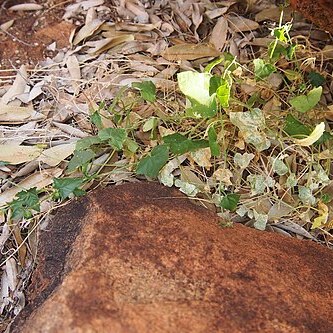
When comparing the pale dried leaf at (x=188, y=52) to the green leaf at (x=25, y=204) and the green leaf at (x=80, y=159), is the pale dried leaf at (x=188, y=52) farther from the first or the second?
the green leaf at (x=25, y=204)

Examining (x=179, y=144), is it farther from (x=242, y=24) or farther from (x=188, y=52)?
(x=242, y=24)

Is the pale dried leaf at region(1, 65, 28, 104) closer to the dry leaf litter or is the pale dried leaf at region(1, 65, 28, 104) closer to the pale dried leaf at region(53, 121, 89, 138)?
the dry leaf litter

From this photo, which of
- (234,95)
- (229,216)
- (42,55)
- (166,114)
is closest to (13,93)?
(42,55)

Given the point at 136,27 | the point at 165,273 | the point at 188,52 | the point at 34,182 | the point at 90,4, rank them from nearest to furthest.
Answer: the point at 165,273
the point at 34,182
the point at 188,52
the point at 136,27
the point at 90,4

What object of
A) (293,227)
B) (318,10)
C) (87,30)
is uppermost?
(318,10)

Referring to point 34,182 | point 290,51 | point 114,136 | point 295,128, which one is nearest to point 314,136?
point 295,128

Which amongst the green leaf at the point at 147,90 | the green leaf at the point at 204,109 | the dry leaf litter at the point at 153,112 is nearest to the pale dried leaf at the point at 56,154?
the dry leaf litter at the point at 153,112
